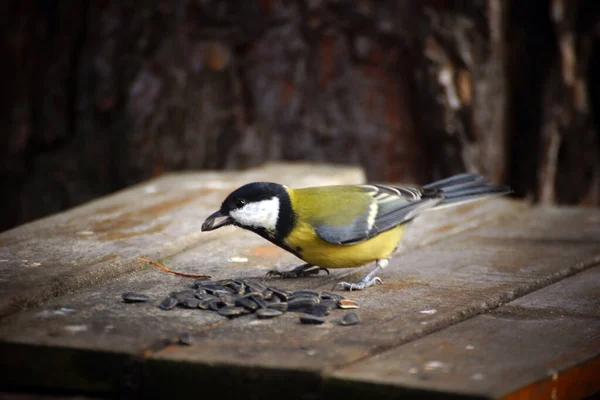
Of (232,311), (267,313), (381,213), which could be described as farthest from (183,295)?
(381,213)

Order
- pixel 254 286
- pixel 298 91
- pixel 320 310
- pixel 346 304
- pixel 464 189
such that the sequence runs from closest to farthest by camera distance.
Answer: pixel 320 310, pixel 346 304, pixel 254 286, pixel 464 189, pixel 298 91

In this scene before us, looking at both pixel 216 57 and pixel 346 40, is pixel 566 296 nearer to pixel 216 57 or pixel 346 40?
pixel 346 40

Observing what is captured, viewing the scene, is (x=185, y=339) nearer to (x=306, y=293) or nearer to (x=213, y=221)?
(x=306, y=293)

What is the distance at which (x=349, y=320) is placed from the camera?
2531mm

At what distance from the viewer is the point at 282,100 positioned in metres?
5.14

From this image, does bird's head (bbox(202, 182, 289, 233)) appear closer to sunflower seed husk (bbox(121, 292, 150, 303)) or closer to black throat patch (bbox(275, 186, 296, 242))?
black throat patch (bbox(275, 186, 296, 242))

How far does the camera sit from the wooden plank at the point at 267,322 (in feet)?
7.18

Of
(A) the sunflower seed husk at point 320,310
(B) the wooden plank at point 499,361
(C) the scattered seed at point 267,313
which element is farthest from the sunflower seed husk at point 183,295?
(B) the wooden plank at point 499,361

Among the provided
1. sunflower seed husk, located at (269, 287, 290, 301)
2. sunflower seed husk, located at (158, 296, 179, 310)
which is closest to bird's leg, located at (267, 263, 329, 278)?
sunflower seed husk, located at (269, 287, 290, 301)

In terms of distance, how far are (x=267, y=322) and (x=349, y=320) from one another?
25 centimetres

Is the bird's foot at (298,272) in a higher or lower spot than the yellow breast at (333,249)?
lower

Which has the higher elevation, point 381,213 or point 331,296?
point 381,213

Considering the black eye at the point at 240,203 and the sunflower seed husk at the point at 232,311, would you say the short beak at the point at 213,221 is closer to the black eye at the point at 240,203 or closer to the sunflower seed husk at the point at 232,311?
the black eye at the point at 240,203

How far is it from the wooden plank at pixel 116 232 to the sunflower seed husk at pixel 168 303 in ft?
1.30
